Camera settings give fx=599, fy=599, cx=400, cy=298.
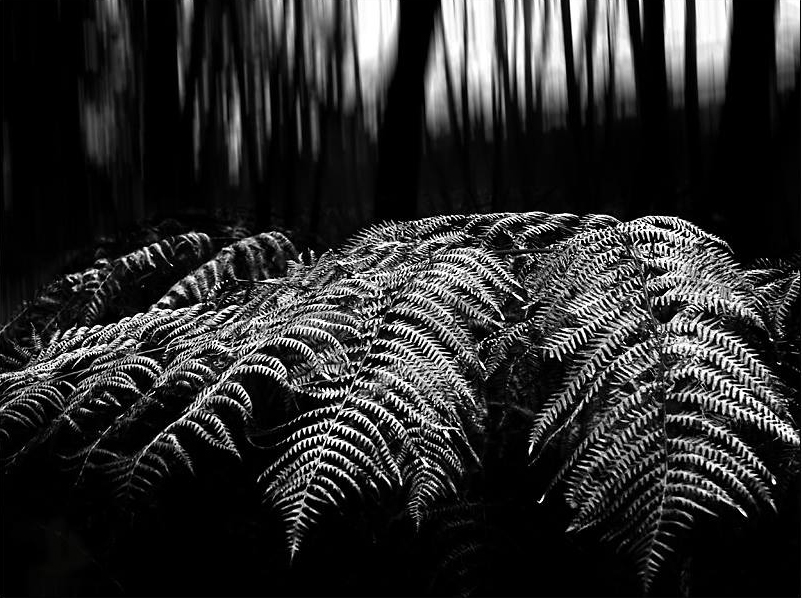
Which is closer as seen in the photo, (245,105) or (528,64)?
(528,64)

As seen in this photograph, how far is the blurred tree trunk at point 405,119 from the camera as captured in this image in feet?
6.42

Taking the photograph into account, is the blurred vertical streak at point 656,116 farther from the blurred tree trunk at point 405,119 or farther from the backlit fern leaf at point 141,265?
the backlit fern leaf at point 141,265

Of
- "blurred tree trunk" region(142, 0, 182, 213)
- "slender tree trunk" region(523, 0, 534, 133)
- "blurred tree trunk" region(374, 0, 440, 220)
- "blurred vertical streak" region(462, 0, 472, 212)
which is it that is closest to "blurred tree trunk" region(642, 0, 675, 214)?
"slender tree trunk" region(523, 0, 534, 133)

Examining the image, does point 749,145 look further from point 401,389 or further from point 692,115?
point 401,389

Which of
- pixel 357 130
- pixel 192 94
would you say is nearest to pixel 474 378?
pixel 357 130

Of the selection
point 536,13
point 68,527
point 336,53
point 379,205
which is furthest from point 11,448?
point 536,13

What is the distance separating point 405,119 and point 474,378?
1.37 metres

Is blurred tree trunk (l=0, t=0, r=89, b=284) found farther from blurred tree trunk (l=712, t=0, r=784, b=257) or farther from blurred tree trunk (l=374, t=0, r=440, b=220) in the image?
blurred tree trunk (l=712, t=0, r=784, b=257)

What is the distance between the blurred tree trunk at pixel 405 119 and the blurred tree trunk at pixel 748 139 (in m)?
0.90

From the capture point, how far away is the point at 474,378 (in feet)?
2.89

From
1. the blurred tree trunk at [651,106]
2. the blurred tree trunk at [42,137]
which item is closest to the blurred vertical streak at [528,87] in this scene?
the blurred tree trunk at [651,106]

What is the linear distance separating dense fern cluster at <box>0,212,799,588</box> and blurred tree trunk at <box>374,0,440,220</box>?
95cm

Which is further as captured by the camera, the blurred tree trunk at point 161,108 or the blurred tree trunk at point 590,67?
the blurred tree trunk at point 161,108

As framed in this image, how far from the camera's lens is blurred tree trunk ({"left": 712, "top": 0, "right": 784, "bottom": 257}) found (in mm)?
1567
